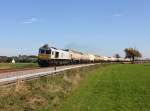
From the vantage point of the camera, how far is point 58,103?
65.3 ft

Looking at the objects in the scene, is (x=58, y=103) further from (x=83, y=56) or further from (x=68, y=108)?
(x=83, y=56)

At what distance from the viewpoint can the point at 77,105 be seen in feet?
66.6

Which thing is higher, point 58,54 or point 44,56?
point 58,54

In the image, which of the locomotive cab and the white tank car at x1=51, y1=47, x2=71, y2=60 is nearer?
the locomotive cab

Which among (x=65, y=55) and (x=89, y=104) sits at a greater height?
(x=65, y=55)

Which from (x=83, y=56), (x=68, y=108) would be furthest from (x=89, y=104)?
(x=83, y=56)

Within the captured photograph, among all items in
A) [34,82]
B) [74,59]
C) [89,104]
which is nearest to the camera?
[89,104]

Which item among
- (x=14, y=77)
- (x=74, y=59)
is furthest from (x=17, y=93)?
(x=74, y=59)

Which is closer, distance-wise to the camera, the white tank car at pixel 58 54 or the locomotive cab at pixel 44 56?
the locomotive cab at pixel 44 56

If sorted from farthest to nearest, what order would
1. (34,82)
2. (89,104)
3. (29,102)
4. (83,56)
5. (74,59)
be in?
(83,56), (74,59), (34,82), (89,104), (29,102)

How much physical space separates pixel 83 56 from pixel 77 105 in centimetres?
8338

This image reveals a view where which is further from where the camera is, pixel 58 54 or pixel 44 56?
pixel 58 54

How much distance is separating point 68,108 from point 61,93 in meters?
4.71

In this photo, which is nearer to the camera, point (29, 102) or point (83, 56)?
point (29, 102)
